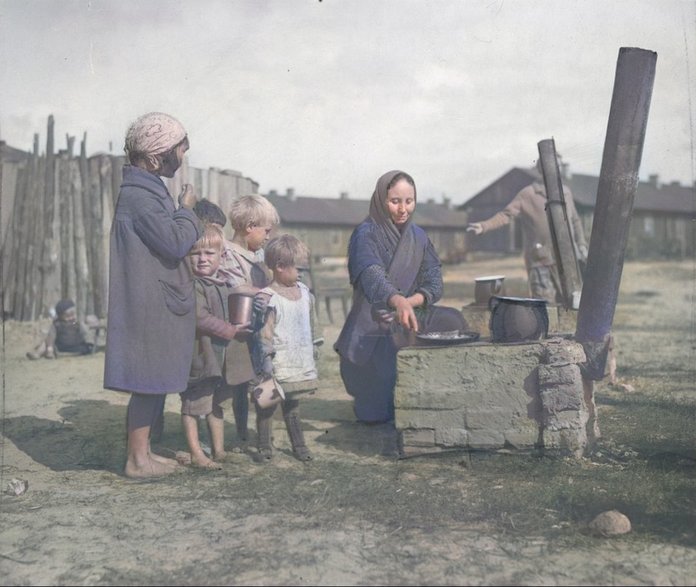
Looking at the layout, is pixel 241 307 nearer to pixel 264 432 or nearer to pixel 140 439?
pixel 264 432

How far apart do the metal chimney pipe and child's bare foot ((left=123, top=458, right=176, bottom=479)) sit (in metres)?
2.60

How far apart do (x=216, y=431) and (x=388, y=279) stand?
1465 millimetres

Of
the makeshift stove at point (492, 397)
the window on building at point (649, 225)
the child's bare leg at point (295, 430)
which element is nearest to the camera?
the makeshift stove at point (492, 397)

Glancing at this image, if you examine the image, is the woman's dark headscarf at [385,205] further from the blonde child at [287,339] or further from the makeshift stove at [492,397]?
the makeshift stove at [492,397]

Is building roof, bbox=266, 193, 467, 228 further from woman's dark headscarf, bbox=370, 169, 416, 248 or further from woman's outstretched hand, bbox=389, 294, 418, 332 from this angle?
woman's outstretched hand, bbox=389, 294, 418, 332

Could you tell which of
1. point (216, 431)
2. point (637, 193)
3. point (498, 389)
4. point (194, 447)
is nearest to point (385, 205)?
point (498, 389)

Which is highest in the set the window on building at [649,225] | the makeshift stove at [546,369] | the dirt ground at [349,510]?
the window on building at [649,225]

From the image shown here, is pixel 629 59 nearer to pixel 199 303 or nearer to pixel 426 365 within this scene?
pixel 426 365

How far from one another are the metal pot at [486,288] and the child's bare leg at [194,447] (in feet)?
9.20

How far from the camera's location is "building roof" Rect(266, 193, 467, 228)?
35125 mm

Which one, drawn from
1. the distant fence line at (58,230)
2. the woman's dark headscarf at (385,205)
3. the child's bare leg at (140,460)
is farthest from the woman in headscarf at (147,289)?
the distant fence line at (58,230)

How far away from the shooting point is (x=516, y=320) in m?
4.54

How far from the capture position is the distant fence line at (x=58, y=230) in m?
9.68

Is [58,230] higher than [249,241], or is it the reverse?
[58,230]
